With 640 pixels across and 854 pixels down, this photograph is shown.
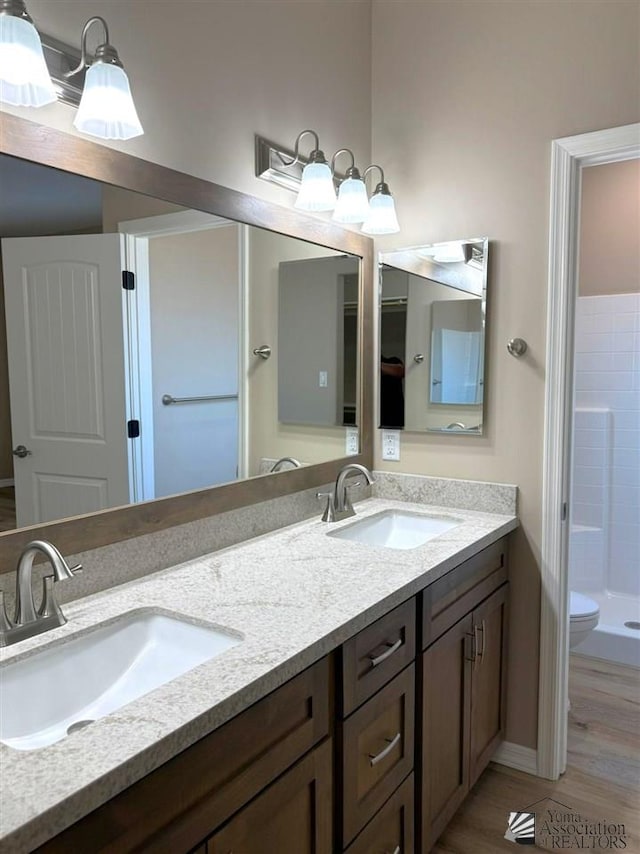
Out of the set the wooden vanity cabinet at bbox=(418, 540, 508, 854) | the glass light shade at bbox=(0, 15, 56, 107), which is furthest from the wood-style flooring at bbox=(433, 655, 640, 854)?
the glass light shade at bbox=(0, 15, 56, 107)

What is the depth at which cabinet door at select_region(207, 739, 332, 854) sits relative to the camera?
1.05 meters

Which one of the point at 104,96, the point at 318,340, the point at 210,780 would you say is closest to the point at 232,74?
the point at 104,96

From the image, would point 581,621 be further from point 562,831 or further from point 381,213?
point 381,213

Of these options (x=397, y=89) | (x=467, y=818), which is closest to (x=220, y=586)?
(x=467, y=818)

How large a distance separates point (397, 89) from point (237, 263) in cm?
107

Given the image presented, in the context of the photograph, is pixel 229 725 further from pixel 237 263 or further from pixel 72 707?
pixel 237 263

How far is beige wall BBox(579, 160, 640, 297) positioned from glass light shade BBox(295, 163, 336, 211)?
1909 mm

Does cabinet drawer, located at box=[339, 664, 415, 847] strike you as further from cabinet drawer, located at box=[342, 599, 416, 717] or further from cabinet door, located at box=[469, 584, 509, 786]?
cabinet door, located at box=[469, 584, 509, 786]

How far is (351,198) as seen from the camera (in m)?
2.12

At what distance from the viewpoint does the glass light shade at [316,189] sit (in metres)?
1.99

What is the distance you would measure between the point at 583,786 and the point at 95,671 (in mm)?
1793

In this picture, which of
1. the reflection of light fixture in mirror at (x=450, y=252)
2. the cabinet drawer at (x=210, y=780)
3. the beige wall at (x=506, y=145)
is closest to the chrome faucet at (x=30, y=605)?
the cabinet drawer at (x=210, y=780)

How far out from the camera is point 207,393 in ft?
6.00

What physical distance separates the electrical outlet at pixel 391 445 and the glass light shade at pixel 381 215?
2.53 feet
